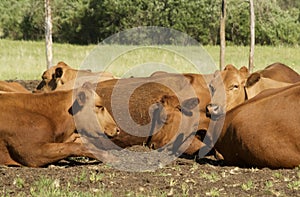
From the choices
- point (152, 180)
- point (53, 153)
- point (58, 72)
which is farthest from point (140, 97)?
point (58, 72)

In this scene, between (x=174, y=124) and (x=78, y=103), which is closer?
(x=78, y=103)

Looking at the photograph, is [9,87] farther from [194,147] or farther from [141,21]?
[141,21]

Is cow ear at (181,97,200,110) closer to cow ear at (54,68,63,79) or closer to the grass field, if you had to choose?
cow ear at (54,68,63,79)

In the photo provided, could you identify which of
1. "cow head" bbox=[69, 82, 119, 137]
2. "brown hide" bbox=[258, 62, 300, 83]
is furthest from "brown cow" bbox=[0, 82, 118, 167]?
"brown hide" bbox=[258, 62, 300, 83]

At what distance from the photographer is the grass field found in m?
33.9

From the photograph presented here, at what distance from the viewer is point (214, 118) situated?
398 inches

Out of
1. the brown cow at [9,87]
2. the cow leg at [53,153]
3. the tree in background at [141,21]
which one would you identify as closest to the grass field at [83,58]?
the tree in background at [141,21]

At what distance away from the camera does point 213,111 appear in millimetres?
10109

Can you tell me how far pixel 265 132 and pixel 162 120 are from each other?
2255 mm

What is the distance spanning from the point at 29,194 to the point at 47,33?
21392 mm

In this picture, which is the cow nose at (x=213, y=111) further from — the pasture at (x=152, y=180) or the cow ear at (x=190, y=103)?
the pasture at (x=152, y=180)

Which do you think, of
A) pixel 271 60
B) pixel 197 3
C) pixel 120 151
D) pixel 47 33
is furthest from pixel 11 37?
pixel 120 151

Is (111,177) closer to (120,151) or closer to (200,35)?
(120,151)

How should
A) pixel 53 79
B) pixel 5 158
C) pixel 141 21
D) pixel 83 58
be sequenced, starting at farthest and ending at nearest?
1. pixel 141 21
2. pixel 83 58
3. pixel 53 79
4. pixel 5 158
